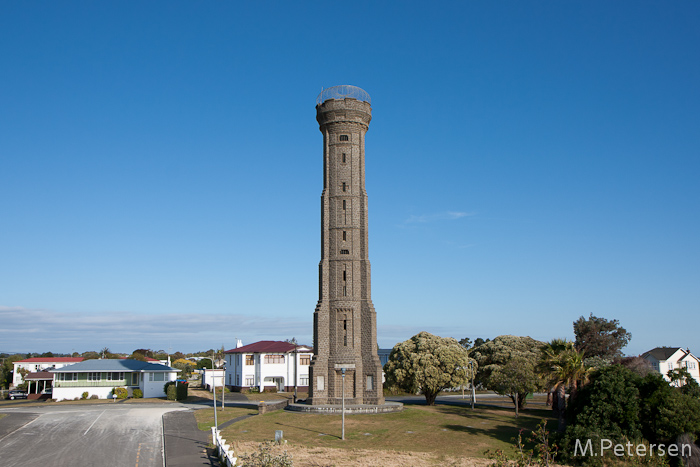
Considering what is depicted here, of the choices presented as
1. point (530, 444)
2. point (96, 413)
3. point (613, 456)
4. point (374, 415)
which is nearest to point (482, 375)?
point (374, 415)

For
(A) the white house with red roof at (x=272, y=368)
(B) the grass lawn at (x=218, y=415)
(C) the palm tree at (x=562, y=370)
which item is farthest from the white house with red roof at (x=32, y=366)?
(C) the palm tree at (x=562, y=370)

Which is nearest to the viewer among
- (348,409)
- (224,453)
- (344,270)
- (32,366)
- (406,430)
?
(224,453)

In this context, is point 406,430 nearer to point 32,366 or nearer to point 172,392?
point 172,392

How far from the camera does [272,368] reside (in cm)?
7519

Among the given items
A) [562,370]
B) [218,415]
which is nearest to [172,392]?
[218,415]

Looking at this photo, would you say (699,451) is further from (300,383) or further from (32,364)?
(32,364)

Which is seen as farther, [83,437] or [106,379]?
[106,379]

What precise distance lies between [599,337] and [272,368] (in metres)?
42.0

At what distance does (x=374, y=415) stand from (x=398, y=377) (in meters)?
8.74

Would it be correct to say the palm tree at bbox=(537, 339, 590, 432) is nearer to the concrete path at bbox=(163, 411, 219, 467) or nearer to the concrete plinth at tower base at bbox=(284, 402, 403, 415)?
the concrete plinth at tower base at bbox=(284, 402, 403, 415)

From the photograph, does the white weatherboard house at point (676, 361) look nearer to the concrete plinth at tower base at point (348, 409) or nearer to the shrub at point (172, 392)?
the concrete plinth at tower base at point (348, 409)

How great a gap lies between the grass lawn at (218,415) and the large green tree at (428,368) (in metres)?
14.4

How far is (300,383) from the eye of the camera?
75.2 metres

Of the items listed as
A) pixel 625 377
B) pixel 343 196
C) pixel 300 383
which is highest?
pixel 343 196
